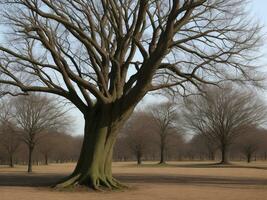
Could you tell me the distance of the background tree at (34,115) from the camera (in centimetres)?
4653

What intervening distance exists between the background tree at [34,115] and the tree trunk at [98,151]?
2316 centimetres

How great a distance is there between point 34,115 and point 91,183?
26.9m

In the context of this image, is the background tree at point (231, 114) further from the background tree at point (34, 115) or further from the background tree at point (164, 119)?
the background tree at point (34, 115)

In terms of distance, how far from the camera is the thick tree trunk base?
21234 mm

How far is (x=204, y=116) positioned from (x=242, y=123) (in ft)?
18.5

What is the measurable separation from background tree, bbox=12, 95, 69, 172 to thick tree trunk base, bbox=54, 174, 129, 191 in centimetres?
2437

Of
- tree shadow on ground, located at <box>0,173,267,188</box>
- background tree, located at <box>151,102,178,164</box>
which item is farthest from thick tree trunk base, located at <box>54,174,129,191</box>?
background tree, located at <box>151,102,178,164</box>

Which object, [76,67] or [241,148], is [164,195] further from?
[241,148]

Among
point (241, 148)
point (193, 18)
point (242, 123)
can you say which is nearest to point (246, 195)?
point (193, 18)

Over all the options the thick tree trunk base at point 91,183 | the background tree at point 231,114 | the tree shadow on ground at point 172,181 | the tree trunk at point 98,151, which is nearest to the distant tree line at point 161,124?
the background tree at point 231,114

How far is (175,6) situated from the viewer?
19.1 meters

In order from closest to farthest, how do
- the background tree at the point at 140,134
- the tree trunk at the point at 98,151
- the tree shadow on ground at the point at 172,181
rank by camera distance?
the tree trunk at the point at 98,151 → the tree shadow on ground at the point at 172,181 → the background tree at the point at 140,134

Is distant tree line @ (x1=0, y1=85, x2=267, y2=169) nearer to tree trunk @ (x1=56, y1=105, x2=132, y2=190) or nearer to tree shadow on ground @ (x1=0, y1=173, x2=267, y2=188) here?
tree shadow on ground @ (x1=0, y1=173, x2=267, y2=188)

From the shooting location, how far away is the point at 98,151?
22562 mm
